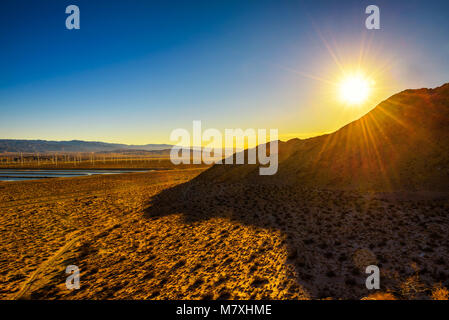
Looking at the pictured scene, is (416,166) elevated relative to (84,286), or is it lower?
elevated

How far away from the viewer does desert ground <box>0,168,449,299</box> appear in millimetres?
5711

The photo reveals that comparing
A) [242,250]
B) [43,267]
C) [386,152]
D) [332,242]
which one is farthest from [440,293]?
[386,152]

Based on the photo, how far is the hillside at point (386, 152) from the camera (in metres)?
15.7

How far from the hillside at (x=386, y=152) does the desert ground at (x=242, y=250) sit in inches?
126

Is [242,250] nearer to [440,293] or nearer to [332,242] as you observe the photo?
[332,242]

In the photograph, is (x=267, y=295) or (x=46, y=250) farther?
(x=46, y=250)

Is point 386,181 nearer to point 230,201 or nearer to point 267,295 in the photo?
A: point 230,201

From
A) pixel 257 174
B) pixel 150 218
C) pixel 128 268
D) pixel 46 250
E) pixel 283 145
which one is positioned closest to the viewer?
pixel 128 268

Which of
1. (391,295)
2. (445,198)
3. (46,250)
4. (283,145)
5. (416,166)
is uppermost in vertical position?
(283,145)

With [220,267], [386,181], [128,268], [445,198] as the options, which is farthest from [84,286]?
[386,181]

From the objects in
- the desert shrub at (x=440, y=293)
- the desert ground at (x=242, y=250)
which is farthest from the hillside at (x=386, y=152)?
the desert shrub at (x=440, y=293)

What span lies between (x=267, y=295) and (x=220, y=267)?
2.07 m

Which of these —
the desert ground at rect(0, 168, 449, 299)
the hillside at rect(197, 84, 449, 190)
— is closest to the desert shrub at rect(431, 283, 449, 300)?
the desert ground at rect(0, 168, 449, 299)

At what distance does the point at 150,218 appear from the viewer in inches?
532
